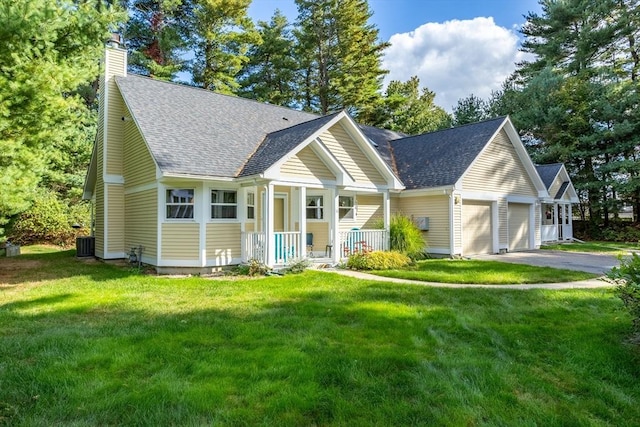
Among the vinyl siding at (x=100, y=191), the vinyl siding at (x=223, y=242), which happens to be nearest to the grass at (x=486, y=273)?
the vinyl siding at (x=223, y=242)

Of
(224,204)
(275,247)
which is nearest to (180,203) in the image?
(224,204)

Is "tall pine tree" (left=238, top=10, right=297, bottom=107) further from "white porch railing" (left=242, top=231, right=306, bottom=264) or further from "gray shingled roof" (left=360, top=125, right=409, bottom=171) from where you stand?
"white porch railing" (left=242, top=231, right=306, bottom=264)

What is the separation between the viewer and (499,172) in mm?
16625

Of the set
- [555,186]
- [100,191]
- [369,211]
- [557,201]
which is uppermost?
[555,186]

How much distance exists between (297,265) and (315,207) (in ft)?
10.8

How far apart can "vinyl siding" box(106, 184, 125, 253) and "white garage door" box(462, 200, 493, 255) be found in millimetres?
13201

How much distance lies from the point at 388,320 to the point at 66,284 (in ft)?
26.8

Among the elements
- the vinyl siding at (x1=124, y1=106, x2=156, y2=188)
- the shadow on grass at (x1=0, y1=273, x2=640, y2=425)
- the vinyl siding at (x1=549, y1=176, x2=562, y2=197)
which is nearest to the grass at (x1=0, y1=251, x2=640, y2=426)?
the shadow on grass at (x1=0, y1=273, x2=640, y2=425)

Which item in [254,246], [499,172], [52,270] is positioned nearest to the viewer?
[254,246]

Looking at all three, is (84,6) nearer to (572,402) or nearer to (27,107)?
(27,107)

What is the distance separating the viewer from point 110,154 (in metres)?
14.5

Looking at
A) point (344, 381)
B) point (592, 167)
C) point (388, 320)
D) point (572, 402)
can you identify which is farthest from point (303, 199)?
point (592, 167)

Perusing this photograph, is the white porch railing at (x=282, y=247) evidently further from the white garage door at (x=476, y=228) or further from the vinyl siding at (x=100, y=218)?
the vinyl siding at (x=100, y=218)

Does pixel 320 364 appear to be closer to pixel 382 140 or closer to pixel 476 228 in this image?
pixel 476 228
